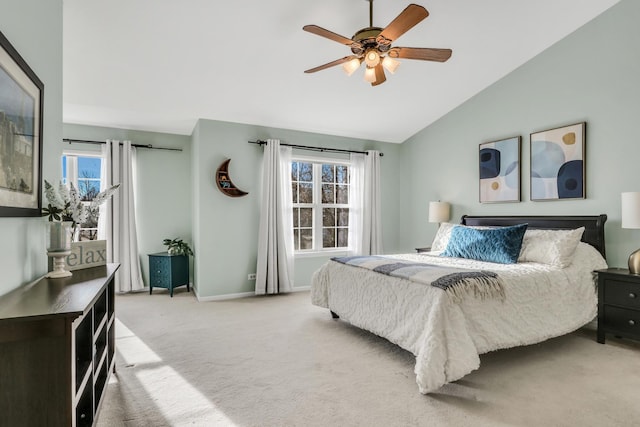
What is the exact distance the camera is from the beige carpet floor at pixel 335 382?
1.98 m

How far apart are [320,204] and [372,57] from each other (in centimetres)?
296

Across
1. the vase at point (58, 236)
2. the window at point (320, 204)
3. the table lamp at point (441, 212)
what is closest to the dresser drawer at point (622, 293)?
the table lamp at point (441, 212)

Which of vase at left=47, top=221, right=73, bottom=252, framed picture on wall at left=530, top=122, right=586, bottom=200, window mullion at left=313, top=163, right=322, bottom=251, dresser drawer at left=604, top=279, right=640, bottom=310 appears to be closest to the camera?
vase at left=47, top=221, right=73, bottom=252

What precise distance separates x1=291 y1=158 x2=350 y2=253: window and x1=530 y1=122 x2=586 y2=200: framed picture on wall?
2611mm

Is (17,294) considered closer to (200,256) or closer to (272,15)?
(272,15)

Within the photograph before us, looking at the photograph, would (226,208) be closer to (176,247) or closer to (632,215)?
(176,247)

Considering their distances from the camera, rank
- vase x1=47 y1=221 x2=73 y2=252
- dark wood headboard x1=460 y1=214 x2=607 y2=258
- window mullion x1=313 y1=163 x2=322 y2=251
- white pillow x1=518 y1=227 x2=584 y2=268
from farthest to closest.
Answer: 1. window mullion x1=313 y1=163 x2=322 y2=251
2. dark wood headboard x1=460 y1=214 x2=607 y2=258
3. white pillow x1=518 y1=227 x2=584 y2=268
4. vase x1=47 y1=221 x2=73 y2=252

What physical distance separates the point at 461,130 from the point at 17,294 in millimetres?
4960

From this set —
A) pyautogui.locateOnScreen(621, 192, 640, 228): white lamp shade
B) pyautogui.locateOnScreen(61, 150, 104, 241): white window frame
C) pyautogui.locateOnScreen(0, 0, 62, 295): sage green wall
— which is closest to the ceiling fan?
pyautogui.locateOnScreen(0, 0, 62, 295): sage green wall

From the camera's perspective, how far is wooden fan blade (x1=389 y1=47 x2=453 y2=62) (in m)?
2.69

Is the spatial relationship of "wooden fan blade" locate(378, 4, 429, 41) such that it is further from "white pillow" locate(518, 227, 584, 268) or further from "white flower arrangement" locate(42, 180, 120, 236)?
"white pillow" locate(518, 227, 584, 268)

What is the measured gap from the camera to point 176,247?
4902mm

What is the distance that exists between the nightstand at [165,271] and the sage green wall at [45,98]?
8.63 feet

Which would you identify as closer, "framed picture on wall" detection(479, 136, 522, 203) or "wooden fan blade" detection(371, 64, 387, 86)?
"wooden fan blade" detection(371, 64, 387, 86)
